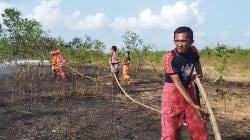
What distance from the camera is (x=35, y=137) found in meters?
9.55

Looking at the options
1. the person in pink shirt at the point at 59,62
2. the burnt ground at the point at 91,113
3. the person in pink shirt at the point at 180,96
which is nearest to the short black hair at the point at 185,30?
the person in pink shirt at the point at 180,96

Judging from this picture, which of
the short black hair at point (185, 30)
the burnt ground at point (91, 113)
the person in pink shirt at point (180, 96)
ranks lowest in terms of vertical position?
the burnt ground at point (91, 113)

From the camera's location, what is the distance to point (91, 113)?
12.1 meters

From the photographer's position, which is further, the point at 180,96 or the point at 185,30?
the point at 180,96

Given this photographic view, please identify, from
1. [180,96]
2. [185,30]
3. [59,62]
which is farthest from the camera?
[59,62]

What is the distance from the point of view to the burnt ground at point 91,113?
988cm

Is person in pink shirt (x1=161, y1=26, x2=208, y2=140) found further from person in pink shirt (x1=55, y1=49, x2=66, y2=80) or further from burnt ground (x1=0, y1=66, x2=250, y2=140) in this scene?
person in pink shirt (x1=55, y1=49, x2=66, y2=80)

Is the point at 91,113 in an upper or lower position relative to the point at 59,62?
lower

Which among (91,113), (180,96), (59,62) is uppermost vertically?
(59,62)

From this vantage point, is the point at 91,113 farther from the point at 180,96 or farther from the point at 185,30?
the point at 185,30

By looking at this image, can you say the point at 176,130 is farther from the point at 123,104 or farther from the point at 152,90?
the point at 152,90

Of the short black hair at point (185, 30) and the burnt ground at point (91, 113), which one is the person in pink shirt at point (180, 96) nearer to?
the short black hair at point (185, 30)

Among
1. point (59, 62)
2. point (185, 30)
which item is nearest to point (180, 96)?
point (185, 30)

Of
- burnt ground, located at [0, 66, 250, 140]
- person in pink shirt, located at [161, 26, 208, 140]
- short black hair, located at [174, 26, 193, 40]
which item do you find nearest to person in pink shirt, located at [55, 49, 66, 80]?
burnt ground, located at [0, 66, 250, 140]
